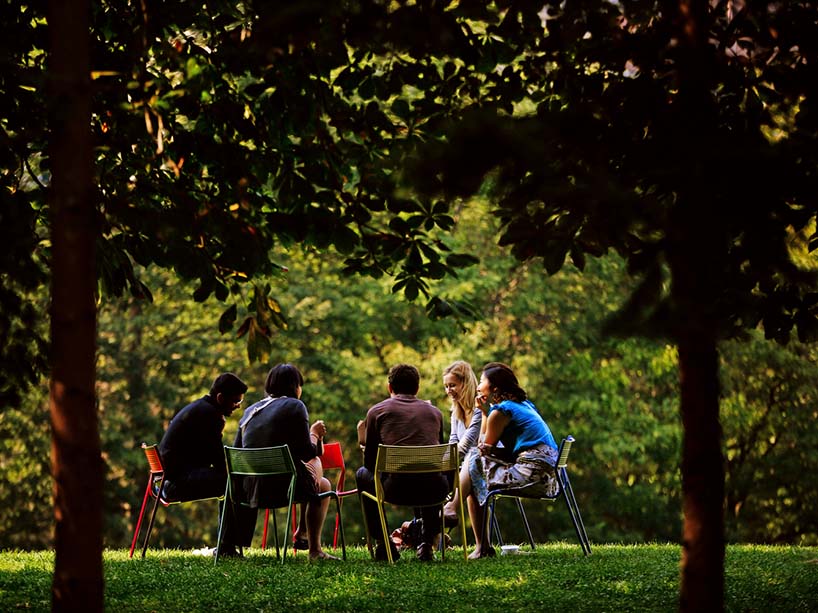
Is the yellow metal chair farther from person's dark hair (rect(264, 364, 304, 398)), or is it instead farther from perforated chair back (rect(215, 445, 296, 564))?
person's dark hair (rect(264, 364, 304, 398))

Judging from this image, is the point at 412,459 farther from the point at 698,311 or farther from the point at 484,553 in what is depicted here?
the point at 698,311

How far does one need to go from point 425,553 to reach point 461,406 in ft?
5.46

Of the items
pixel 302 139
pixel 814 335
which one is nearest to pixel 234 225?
pixel 302 139

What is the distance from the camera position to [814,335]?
20.3 ft

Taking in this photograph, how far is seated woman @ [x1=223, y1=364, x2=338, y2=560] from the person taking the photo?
8.93m

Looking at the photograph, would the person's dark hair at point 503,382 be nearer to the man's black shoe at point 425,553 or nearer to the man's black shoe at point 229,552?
the man's black shoe at point 425,553

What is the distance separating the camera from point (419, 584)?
23.5 ft

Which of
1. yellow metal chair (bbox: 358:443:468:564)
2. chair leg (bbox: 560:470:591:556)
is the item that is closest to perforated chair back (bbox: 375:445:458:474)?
yellow metal chair (bbox: 358:443:468:564)

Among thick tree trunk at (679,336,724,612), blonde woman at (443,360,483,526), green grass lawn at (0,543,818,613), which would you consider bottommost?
green grass lawn at (0,543,818,613)

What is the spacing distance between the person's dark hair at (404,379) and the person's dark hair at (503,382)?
68cm

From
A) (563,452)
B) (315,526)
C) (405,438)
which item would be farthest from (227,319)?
(563,452)

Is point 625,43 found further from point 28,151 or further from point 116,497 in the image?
point 116,497

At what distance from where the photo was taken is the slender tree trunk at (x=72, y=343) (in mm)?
4098

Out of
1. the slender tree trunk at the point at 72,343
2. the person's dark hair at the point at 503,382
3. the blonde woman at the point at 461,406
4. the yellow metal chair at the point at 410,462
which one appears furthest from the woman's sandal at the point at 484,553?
the slender tree trunk at the point at 72,343
